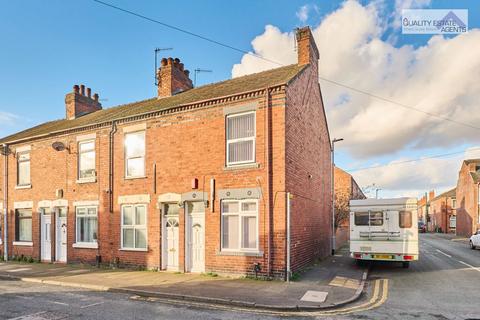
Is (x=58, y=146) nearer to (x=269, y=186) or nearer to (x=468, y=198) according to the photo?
(x=269, y=186)

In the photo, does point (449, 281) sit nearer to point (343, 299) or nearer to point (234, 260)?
point (343, 299)

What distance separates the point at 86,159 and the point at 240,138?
8.26m

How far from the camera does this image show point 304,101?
14656 millimetres

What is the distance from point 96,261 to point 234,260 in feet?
22.6

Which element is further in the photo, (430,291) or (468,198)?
(468,198)

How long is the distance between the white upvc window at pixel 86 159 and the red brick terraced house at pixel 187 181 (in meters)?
0.06

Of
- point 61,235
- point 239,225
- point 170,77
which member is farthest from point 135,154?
point 61,235

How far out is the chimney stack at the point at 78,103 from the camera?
21.5m


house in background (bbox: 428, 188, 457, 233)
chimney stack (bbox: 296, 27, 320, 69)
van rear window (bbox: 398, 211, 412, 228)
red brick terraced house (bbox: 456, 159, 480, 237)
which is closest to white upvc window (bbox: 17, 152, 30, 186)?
chimney stack (bbox: 296, 27, 320, 69)

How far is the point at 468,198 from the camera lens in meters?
43.1

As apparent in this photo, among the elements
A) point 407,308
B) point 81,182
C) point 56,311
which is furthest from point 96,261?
point 407,308

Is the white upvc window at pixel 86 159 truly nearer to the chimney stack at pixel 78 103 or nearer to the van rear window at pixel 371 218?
the chimney stack at pixel 78 103

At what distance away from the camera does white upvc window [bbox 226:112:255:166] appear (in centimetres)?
1266

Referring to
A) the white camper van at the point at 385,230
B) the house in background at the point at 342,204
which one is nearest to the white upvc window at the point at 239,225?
the white camper van at the point at 385,230
